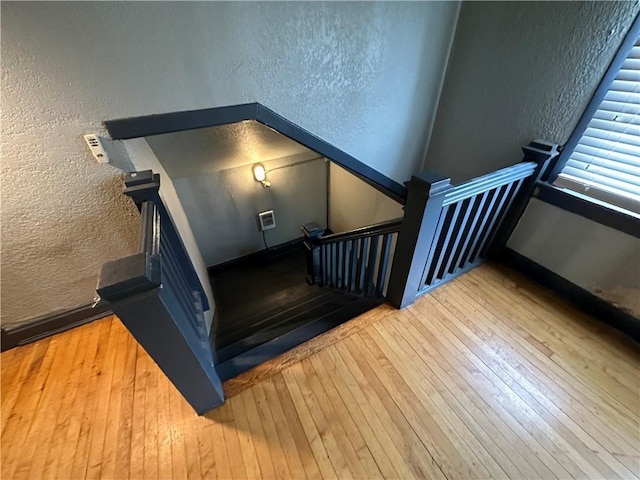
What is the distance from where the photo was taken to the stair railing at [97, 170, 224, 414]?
728 millimetres

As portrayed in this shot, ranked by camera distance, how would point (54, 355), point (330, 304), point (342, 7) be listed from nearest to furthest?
point (342, 7)
point (54, 355)
point (330, 304)

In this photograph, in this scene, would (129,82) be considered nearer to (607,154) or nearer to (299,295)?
(607,154)

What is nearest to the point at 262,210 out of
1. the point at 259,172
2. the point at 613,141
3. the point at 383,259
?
the point at 259,172

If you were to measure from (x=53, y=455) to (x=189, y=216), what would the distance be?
2404 mm

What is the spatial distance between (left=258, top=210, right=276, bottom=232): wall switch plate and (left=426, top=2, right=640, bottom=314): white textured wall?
8.31 feet

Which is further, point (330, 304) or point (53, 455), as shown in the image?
point (330, 304)

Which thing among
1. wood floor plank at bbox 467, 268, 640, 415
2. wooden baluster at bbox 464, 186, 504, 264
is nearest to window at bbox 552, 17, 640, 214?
wooden baluster at bbox 464, 186, 504, 264

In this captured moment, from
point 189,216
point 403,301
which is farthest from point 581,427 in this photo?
point 189,216

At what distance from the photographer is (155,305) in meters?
0.80

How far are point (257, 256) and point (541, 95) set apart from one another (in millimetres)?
3589

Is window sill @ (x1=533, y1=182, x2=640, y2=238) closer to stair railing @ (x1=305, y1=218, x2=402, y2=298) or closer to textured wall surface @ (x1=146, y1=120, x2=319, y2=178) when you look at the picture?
stair railing @ (x1=305, y1=218, x2=402, y2=298)

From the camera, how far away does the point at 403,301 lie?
1.74 meters

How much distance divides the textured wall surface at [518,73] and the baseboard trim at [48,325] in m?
2.79

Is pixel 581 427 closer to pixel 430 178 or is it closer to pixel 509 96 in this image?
pixel 430 178
